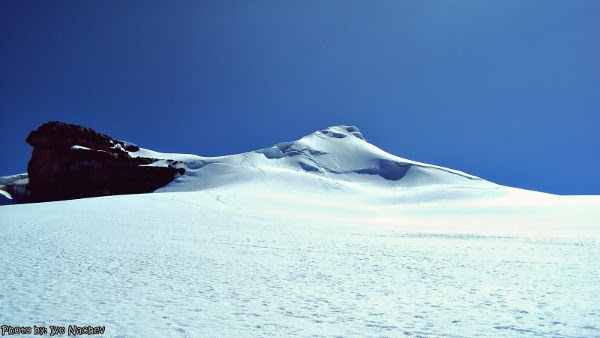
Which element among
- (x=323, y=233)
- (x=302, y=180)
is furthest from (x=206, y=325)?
(x=302, y=180)

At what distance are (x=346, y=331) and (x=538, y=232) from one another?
817 inches

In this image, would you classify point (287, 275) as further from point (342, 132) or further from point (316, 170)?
point (342, 132)

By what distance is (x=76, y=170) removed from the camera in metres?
73.6

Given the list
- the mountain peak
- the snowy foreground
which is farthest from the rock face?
the snowy foreground

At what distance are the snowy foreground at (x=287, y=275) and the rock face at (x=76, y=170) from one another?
4794 cm

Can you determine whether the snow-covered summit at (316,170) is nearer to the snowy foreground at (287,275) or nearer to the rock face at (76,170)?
the rock face at (76,170)

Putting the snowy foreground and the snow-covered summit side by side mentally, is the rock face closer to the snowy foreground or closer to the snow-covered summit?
the snow-covered summit

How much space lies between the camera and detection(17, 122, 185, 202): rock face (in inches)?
2889

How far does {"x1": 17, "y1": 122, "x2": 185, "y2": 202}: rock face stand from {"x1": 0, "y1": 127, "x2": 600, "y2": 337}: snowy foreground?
157ft

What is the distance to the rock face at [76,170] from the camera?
241 feet

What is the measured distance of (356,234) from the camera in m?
21.6

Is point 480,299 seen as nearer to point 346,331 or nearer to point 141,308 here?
point 346,331

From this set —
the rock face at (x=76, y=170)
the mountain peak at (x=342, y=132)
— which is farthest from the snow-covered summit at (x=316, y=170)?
the rock face at (x=76, y=170)

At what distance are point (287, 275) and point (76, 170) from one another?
76.6 m
